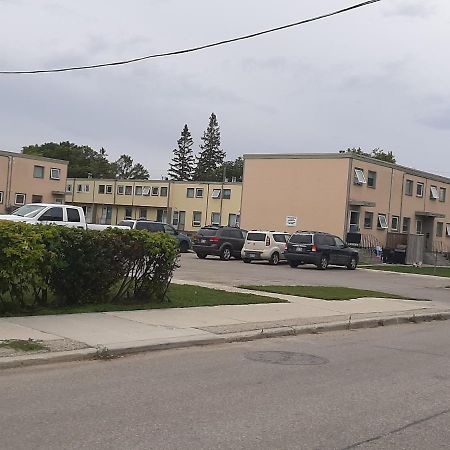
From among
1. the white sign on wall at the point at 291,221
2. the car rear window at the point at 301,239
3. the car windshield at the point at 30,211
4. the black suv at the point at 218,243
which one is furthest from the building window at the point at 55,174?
the car windshield at the point at 30,211

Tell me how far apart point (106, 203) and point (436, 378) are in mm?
70451

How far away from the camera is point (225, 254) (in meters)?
35.0

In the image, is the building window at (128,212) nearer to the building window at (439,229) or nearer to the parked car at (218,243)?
the building window at (439,229)

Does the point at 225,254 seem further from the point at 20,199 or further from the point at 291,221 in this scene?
the point at 20,199

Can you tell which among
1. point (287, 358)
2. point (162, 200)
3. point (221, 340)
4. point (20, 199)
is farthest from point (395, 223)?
point (287, 358)

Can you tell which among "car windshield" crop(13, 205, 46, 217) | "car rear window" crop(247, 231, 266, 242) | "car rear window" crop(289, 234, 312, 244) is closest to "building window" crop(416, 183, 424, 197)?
"car rear window" crop(247, 231, 266, 242)

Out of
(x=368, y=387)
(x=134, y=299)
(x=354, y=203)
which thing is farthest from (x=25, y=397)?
(x=354, y=203)

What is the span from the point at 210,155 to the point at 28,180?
68.2 metres

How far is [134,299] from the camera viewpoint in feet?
43.6

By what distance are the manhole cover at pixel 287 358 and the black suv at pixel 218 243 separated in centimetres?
2467

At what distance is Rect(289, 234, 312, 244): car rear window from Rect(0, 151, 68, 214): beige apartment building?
29458mm

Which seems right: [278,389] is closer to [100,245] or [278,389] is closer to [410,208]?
[100,245]

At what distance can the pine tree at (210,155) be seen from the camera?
4871 inches

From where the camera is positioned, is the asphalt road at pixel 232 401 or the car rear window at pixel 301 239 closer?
the asphalt road at pixel 232 401
